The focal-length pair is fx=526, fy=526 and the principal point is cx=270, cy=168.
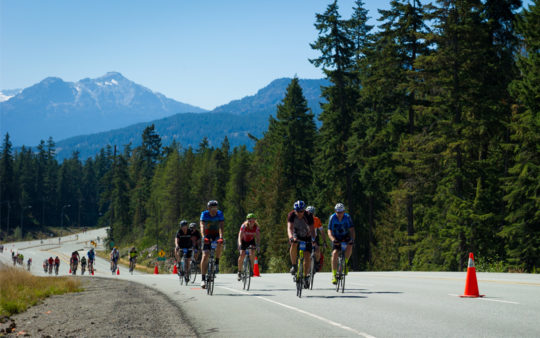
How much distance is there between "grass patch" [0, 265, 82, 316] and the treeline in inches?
770

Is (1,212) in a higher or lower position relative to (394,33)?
lower

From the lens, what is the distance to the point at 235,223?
228 feet

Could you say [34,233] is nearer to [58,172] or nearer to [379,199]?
[58,172]

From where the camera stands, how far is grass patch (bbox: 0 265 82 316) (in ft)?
48.1

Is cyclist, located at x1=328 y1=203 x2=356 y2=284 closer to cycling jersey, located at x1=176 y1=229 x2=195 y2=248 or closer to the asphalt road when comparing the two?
the asphalt road

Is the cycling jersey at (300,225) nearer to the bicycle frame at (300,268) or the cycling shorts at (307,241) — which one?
the cycling shorts at (307,241)

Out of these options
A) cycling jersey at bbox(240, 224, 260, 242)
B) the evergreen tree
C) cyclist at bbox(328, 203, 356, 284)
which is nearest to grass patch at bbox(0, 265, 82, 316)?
cycling jersey at bbox(240, 224, 260, 242)

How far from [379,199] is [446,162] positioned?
14726 mm

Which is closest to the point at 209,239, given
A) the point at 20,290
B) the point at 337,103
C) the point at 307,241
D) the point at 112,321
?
the point at 307,241

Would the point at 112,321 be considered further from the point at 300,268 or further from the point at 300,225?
the point at 300,225

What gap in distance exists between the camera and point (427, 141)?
3070 cm

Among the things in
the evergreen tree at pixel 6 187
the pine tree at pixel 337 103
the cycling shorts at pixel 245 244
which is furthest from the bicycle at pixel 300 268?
the evergreen tree at pixel 6 187

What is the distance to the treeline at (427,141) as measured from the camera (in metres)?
26.5

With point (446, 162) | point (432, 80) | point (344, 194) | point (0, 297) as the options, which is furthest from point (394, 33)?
point (0, 297)
